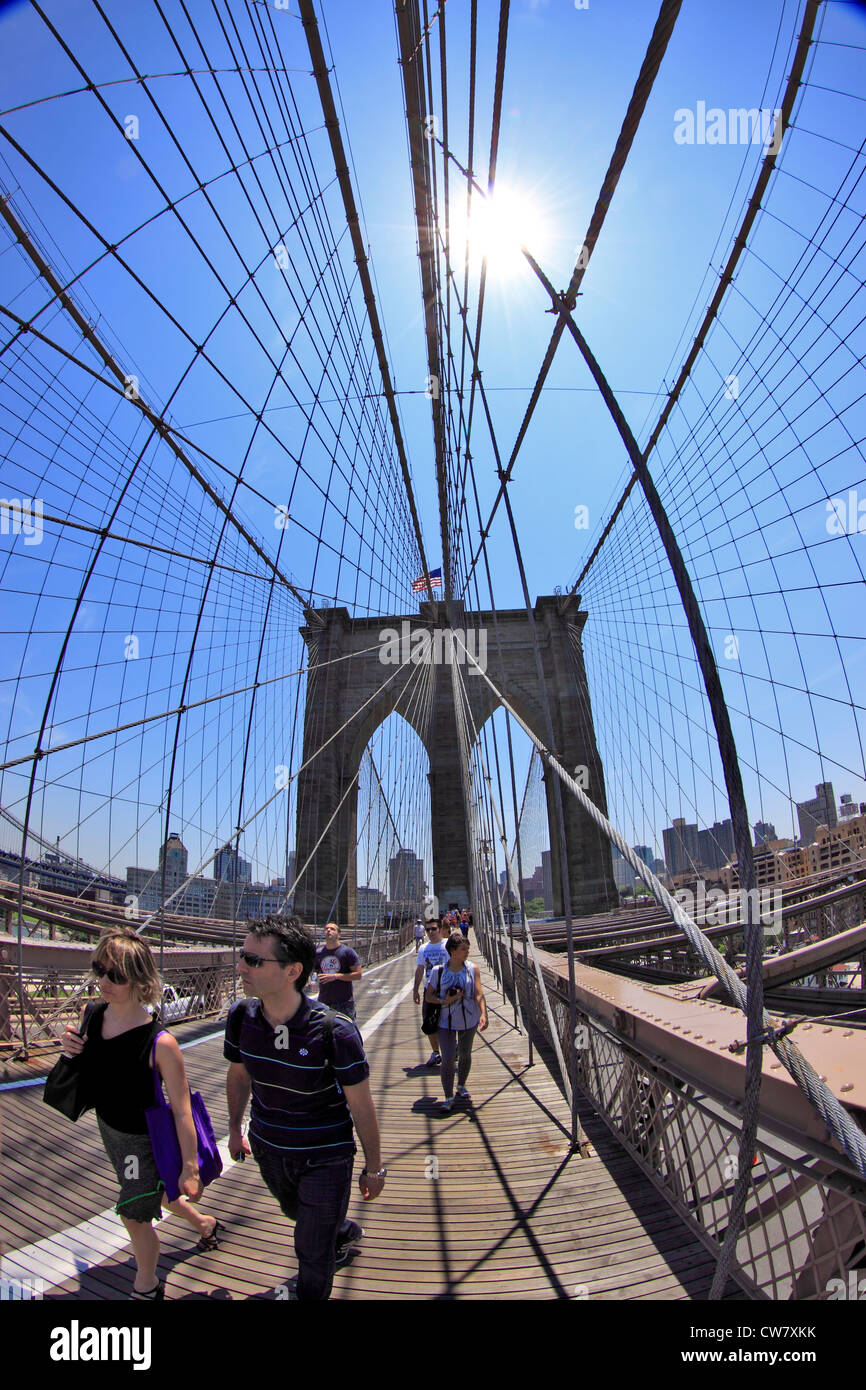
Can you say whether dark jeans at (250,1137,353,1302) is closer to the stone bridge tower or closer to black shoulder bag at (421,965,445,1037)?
black shoulder bag at (421,965,445,1037)

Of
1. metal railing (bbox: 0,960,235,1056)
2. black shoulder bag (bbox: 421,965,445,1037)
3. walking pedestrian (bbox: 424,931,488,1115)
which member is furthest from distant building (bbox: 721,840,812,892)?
black shoulder bag (bbox: 421,965,445,1037)

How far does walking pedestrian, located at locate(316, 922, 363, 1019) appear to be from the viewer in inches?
144

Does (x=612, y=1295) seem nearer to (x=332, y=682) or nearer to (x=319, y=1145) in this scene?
(x=319, y=1145)

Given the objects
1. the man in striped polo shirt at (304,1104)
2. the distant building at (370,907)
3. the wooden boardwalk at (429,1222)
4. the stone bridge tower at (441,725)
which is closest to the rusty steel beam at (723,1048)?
the wooden boardwalk at (429,1222)

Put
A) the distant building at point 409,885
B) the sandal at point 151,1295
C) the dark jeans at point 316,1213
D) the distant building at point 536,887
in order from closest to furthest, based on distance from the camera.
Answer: the dark jeans at point 316,1213
the sandal at point 151,1295
the distant building at point 409,885
the distant building at point 536,887

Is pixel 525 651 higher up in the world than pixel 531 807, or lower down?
higher up

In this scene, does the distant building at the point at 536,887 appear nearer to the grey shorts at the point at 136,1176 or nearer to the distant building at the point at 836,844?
the distant building at the point at 836,844

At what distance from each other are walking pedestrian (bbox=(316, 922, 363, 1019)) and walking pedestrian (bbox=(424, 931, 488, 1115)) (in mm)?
456

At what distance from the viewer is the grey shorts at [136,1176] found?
5.38 feet

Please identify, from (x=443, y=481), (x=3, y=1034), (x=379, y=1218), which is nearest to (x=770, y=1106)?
(x=379, y=1218)

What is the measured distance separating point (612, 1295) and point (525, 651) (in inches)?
926

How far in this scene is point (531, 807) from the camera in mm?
26453

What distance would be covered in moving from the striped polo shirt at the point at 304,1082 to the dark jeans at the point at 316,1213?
28 mm

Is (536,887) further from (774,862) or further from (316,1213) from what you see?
(316,1213)
